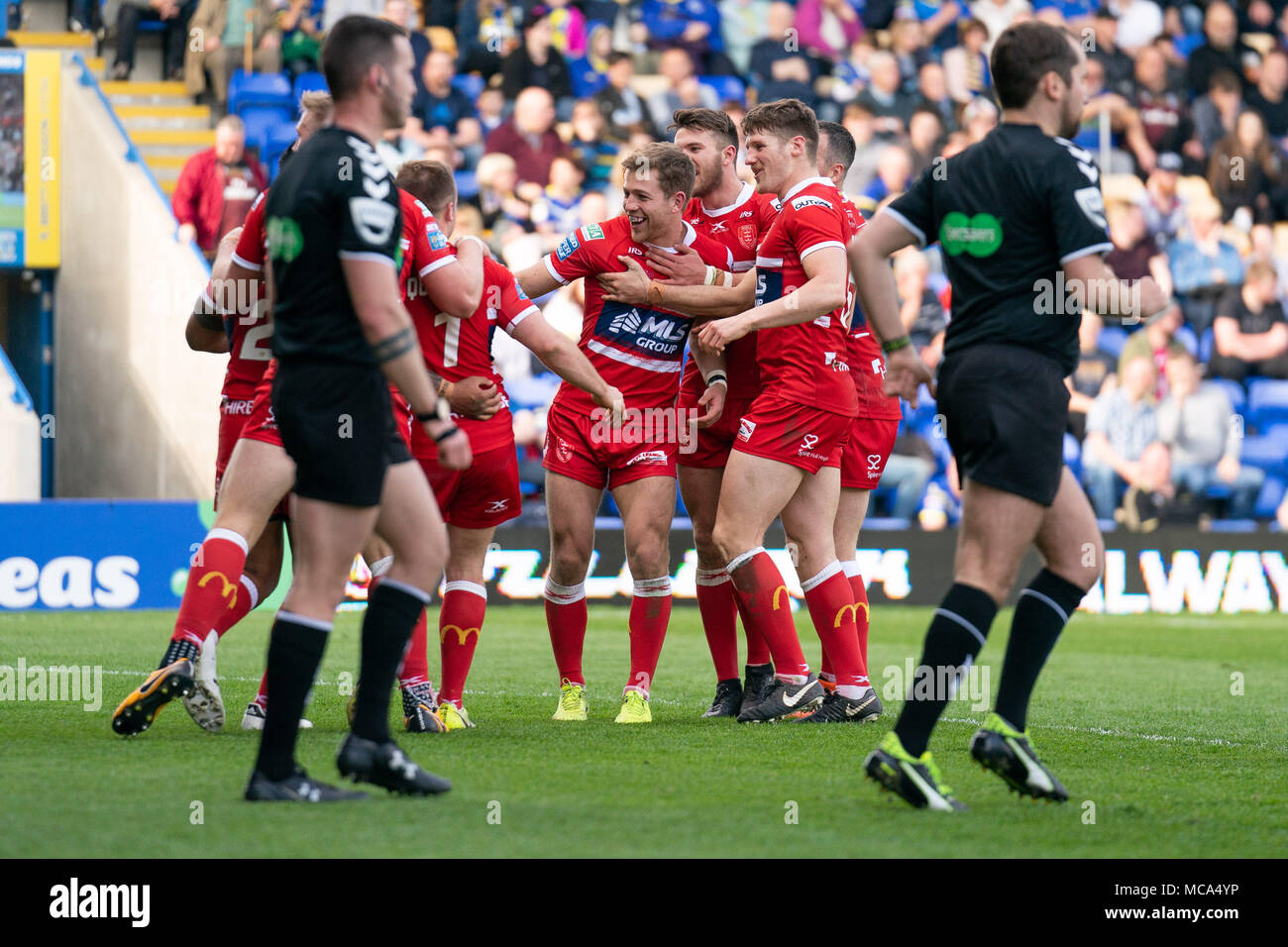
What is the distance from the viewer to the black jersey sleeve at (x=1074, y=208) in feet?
16.1

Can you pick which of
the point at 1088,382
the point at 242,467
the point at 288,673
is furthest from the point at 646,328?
the point at 1088,382

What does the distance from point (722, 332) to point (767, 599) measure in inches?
44.1

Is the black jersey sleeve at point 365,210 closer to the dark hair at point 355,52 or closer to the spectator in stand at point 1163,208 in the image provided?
the dark hair at point 355,52

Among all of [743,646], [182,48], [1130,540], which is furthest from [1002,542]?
[182,48]

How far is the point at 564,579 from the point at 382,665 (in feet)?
7.34

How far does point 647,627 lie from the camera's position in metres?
7.21

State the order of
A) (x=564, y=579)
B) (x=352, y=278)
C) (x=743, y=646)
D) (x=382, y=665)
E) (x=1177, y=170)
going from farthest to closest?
(x=1177, y=170), (x=743, y=646), (x=564, y=579), (x=382, y=665), (x=352, y=278)

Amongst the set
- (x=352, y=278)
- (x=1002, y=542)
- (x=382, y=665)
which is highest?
(x=352, y=278)

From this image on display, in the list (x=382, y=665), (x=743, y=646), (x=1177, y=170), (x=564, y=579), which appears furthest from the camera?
(x=1177, y=170)

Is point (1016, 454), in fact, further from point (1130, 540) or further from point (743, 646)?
point (1130, 540)

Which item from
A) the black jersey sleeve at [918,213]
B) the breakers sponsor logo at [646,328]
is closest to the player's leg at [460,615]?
the breakers sponsor logo at [646,328]

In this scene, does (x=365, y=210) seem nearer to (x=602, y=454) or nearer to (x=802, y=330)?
(x=602, y=454)

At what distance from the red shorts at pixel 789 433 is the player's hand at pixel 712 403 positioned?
0.18m
